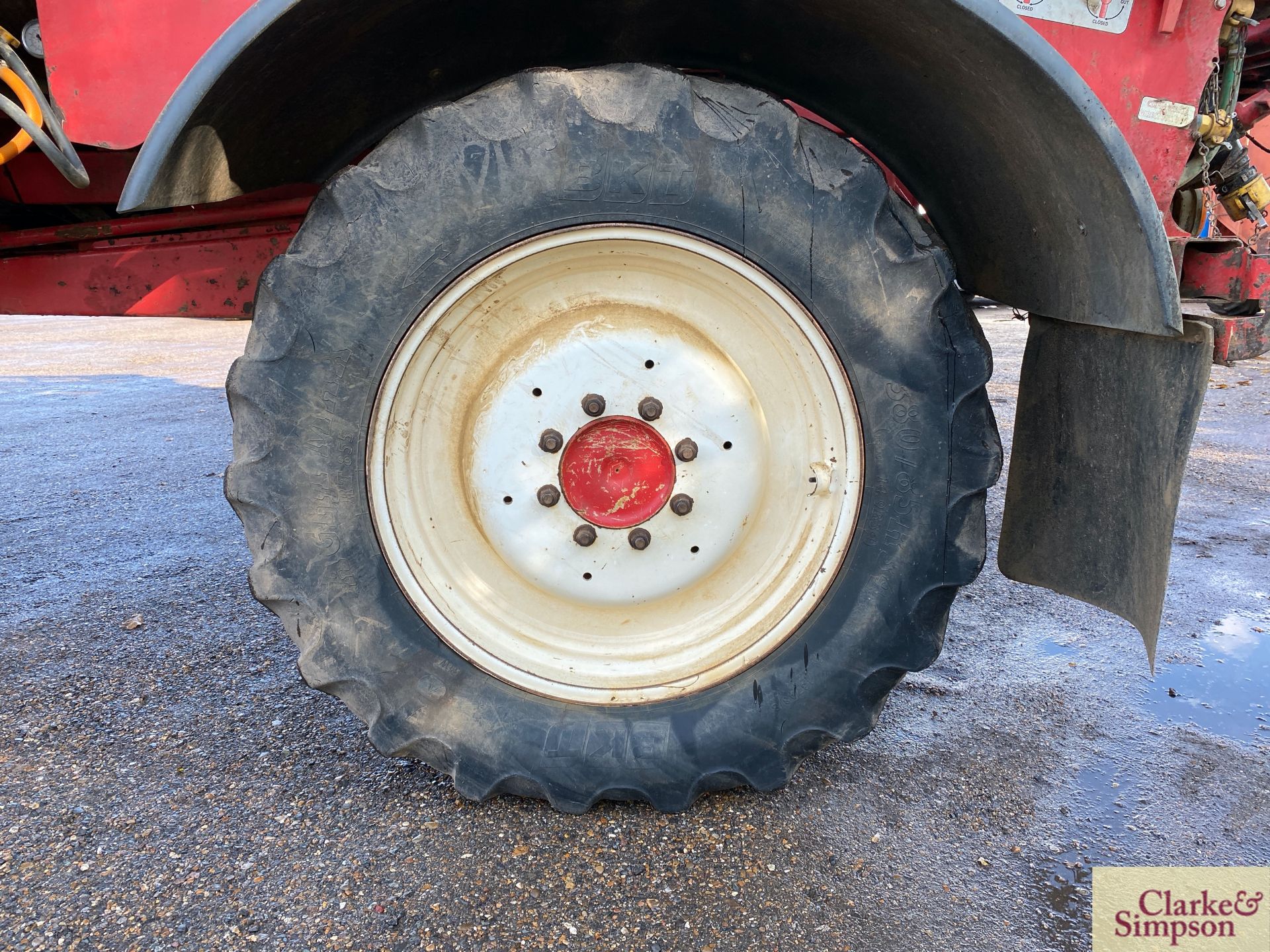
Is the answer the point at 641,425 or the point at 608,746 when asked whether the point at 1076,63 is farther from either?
the point at 608,746

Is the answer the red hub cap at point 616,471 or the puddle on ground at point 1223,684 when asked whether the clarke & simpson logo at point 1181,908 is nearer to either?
the puddle on ground at point 1223,684

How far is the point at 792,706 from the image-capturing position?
1.60m

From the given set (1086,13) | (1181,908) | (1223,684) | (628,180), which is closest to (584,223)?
(628,180)

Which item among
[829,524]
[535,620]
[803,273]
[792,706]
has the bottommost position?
[792,706]

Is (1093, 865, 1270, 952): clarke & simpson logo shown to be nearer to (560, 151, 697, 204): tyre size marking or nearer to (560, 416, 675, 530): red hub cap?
(560, 416, 675, 530): red hub cap

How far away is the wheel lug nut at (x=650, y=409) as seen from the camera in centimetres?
161

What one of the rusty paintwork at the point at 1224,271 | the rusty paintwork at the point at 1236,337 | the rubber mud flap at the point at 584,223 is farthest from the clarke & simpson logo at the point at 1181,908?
the rusty paintwork at the point at 1224,271

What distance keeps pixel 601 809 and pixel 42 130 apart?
1716mm

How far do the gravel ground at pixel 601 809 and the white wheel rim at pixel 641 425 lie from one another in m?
0.35

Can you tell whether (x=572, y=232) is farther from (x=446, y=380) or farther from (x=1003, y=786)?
(x=1003, y=786)

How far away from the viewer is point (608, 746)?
160 cm

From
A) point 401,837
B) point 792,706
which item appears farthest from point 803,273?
point 401,837

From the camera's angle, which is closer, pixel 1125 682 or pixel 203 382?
pixel 1125 682

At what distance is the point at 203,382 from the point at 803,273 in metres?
6.90
